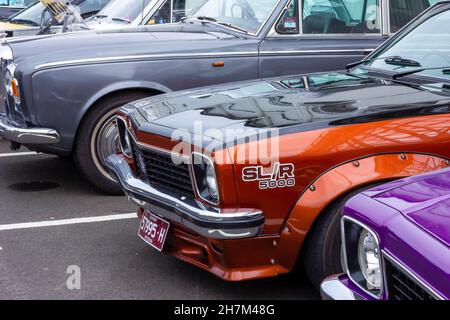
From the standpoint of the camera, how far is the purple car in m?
2.21

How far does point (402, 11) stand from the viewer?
21.1ft

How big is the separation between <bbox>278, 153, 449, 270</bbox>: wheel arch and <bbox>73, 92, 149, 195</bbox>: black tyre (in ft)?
8.62

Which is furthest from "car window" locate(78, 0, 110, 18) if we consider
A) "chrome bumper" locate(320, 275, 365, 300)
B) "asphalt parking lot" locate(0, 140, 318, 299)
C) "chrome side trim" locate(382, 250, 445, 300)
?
"chrome side trim" locate(382, 250, 445, 300)

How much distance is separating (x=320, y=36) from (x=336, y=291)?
12.5 ft

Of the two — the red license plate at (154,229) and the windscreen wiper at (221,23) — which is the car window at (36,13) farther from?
the red license plate at (154,229)

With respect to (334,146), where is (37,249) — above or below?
below

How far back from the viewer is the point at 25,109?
584 cm

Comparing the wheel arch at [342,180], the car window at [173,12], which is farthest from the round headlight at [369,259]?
the car window at [173,12]

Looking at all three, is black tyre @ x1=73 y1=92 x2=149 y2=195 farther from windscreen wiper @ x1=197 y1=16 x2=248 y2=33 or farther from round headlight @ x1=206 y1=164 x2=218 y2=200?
round headlight @ x1=206 y1=164 x2=218 y2=200

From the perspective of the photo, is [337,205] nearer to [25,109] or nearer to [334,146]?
[334,146]

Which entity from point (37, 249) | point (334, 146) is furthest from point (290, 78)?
point (37, 249)

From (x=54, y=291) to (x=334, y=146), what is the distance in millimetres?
1744

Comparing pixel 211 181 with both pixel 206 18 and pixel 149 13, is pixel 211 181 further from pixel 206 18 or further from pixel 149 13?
pixel 149 13

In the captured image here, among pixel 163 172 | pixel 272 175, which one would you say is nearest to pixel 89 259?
pixel 163 172
